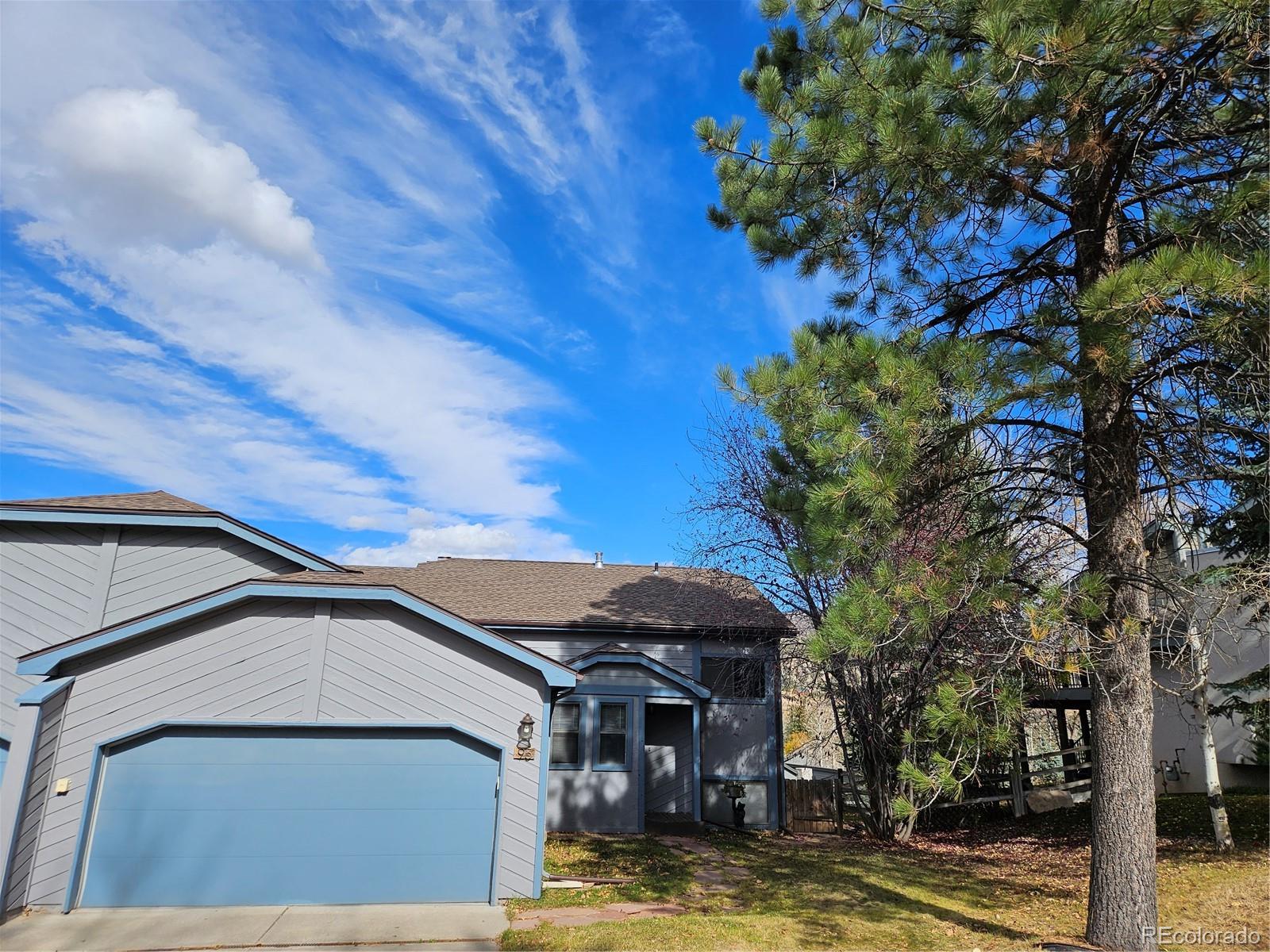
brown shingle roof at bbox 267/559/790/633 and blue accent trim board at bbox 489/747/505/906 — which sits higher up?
brown shingle roof at bbox 267/559/790/633

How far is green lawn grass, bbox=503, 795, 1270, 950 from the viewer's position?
6344mm

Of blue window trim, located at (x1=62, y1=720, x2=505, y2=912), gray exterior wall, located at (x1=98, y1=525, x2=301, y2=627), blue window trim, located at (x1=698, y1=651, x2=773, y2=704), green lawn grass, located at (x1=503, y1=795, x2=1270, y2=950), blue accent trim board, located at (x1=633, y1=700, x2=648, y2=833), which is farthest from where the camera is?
blue window trim, located at (x1=698, y1=651, x2=773, y2=704)

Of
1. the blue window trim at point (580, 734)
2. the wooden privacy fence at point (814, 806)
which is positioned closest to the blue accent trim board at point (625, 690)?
the blue window trim at point (580, 734)

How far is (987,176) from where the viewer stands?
6090 millimetres

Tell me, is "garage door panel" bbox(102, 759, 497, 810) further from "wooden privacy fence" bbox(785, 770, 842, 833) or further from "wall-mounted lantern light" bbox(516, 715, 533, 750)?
"wooden privacy fence" bbox(785, 770, 842, 833)

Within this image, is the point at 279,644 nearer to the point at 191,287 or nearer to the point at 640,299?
the point at 191,287

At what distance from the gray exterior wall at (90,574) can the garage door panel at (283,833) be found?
3.46m

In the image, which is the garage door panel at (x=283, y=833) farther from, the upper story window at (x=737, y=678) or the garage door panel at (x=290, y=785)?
the upper story window at (x=737, y=678)

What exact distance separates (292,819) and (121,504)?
5.83 meters

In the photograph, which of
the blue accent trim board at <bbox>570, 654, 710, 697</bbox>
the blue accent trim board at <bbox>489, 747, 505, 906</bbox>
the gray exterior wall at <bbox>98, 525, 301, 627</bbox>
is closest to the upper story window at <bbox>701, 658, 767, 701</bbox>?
the blue accent trim board at <bbox>570, 654, 710, 697</bbox>

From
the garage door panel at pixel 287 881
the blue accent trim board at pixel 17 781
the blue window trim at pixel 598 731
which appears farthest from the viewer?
the blue window trim at pixel 598 731

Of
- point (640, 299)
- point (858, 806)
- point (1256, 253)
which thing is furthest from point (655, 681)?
point (1256, 253)

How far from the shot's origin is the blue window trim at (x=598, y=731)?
13.0 metres

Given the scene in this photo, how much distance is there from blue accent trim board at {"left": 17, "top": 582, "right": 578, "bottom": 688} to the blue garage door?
3.87 feet
